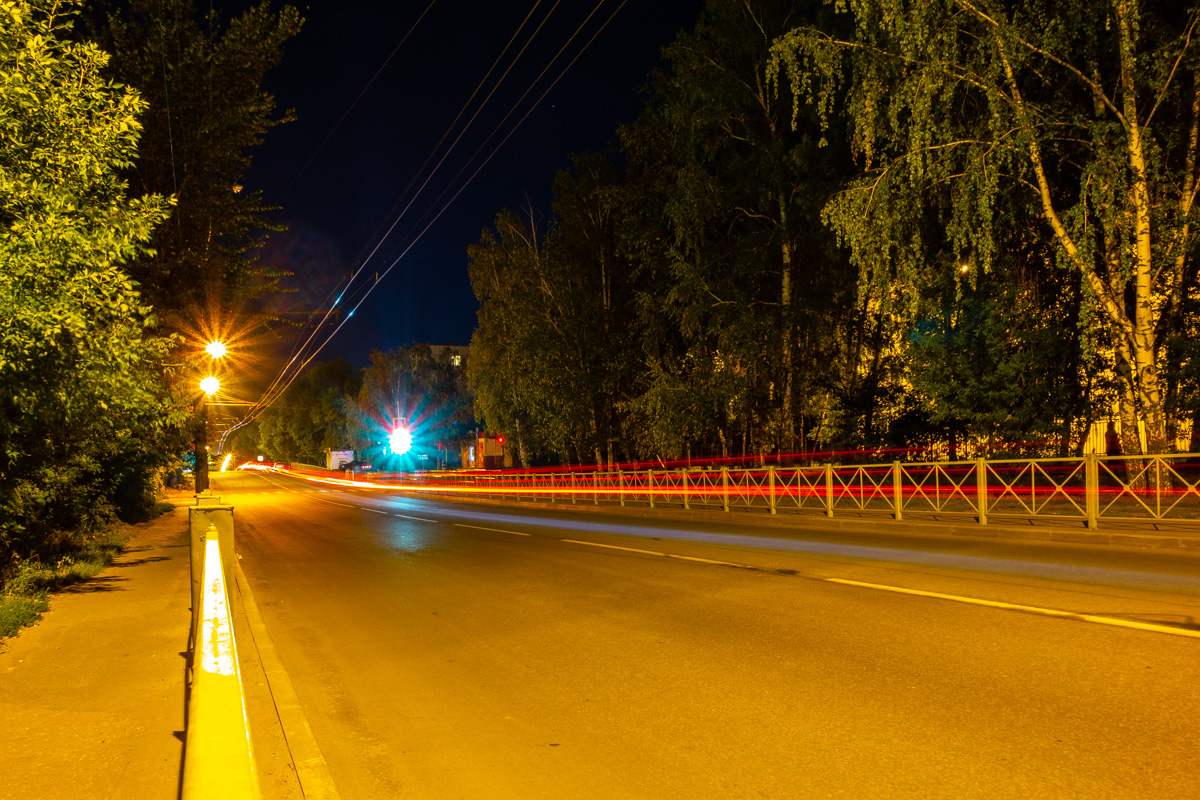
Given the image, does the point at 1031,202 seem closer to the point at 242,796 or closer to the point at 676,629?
the point at 676,629

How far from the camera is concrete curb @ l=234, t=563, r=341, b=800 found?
375 centimetres

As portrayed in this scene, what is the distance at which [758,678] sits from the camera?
17.4 ft

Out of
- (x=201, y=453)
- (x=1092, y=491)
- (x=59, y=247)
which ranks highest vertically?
(x=59, y=247)

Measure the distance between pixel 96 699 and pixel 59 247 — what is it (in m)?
3.94

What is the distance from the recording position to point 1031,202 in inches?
648

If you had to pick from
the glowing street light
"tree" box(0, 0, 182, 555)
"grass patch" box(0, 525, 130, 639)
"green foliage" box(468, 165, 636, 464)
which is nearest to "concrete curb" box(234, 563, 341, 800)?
"grass patch" box(0, 525, 130, 639)

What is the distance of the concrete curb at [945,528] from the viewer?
38.5ft

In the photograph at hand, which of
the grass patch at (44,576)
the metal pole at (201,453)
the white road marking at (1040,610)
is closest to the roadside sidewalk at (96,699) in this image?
the grass patch at (44,576)

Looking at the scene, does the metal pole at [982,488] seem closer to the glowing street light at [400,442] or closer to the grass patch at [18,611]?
the grass patch at [18,611]

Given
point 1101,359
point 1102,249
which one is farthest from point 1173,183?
point 1101,359

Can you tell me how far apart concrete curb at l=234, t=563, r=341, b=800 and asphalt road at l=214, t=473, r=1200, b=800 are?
0.42ft

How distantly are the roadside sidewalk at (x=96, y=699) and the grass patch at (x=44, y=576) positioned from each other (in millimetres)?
152

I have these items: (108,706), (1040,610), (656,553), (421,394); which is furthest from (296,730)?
(421,394)

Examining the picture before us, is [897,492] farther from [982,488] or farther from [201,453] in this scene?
[201,453]
